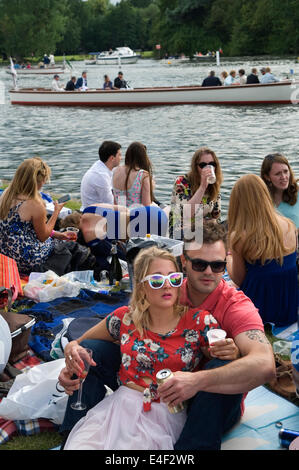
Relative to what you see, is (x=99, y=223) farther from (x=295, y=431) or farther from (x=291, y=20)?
(x=291, y=20)

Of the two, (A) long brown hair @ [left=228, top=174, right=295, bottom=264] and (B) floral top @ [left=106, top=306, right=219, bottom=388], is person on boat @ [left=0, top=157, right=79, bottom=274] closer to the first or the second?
(A) long brown hair @ [left=228, top=174, right=295, bottom=264]

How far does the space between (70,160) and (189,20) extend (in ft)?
200

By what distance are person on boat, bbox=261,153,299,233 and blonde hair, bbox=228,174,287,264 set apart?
1008 millimetres

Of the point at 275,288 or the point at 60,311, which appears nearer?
the point at 275,288

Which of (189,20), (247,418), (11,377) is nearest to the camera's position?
(247,418)

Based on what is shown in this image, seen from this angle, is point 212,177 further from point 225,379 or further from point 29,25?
point 29,25

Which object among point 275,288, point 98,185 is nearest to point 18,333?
point 275,288

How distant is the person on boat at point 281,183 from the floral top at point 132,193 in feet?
5.26

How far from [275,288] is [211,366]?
1754 millimetres

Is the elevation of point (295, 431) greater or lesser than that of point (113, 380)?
lesser

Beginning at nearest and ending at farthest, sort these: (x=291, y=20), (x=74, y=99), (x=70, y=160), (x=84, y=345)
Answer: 1. (x=84, y=345)
2. (x=70, y=160)
3. (x=74, y=99)
4. (x=291, y=20)

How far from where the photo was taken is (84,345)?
2.76 meters

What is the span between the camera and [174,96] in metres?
25.6
